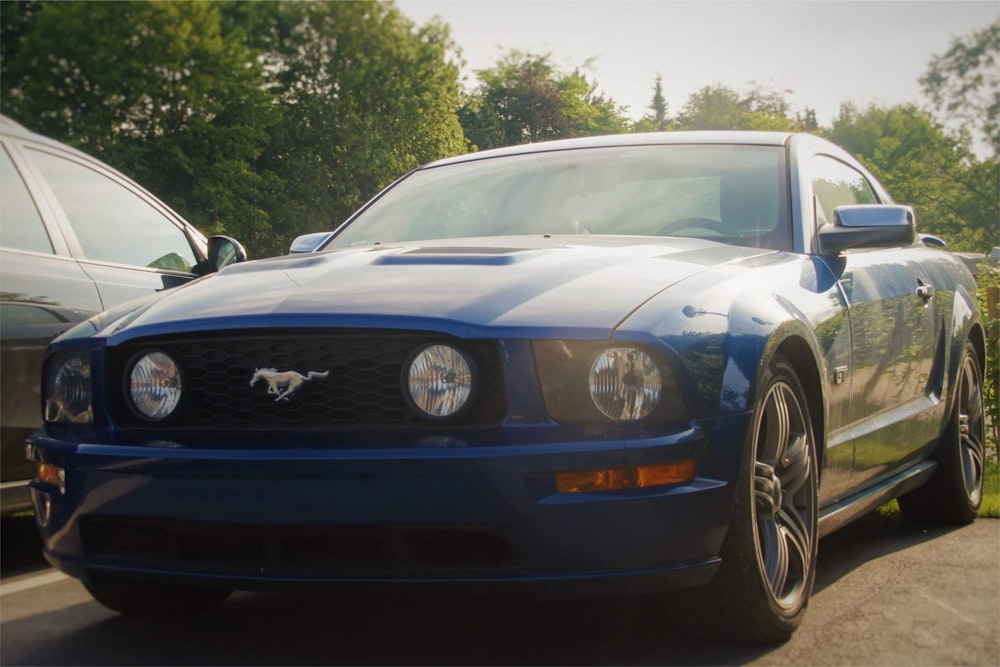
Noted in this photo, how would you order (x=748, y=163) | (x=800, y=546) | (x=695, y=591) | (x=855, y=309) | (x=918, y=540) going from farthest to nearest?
(x=918, y=540), (x=748, y=163), (x=855, y=309), (x=800, y=546), (x=695, y=591)

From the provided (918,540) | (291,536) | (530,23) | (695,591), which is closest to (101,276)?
(530,23)

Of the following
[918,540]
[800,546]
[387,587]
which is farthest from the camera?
[918,540]


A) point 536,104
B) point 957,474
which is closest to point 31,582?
point 957,474

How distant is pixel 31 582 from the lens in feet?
15.3

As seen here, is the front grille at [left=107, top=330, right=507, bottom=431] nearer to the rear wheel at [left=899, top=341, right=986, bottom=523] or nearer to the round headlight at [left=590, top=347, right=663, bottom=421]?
the round headlight at [left=590, top=347, right=663, bottom=421]

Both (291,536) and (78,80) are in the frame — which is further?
(78,80)

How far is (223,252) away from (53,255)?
0.66m

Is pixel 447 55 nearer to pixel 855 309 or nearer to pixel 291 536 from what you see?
pixel 855 309

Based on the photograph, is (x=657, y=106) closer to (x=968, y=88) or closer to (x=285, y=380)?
(x=285, y=380)

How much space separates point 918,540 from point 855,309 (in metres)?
1.39

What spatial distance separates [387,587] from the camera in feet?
10.7

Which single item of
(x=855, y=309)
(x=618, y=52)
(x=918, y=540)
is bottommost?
(x=918, y=540)

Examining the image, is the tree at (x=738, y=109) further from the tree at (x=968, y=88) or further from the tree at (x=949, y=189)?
the tree at (x=968, y=88)

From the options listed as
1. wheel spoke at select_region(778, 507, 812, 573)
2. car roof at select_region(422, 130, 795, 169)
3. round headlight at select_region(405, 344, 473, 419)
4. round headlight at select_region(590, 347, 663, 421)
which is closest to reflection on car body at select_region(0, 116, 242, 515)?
car roof at select_region(422, 130, 795, 169)
